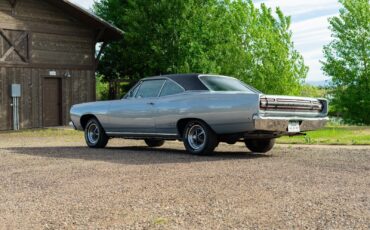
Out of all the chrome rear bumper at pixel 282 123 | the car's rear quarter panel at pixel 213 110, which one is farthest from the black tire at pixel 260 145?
the car's rear quarter panel at pixel 213 110

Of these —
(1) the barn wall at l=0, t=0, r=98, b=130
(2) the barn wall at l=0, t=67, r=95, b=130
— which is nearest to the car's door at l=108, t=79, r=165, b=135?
(2) the barn wall at l=0, t=67, r=95, b=130

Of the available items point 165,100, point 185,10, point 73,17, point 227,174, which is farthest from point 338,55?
point 227,174

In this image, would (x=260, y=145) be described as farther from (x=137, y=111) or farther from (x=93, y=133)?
(x=93, y=133)

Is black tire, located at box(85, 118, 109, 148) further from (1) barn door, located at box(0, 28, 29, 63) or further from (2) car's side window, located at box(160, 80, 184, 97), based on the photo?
(1) barn door, located at box(0, 28, 29, 63)

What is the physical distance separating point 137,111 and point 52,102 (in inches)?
564

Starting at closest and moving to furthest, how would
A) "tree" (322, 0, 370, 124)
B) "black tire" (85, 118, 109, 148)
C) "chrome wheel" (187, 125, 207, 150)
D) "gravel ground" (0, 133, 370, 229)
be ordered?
"gravel ground" (0, 133, 370, 229) < "chrome wheel" (187, 125, 207, 150) < "black tire" (85, 118, 109, 148) < "tree" (322, 0, 370, 124)

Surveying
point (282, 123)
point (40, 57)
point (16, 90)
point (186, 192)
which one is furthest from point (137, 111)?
point (40, 57)

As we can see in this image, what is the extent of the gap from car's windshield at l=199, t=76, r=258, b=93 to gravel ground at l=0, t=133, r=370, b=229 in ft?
4.61

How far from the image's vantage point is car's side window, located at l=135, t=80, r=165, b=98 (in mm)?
12543

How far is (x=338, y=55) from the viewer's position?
4341 centimetres

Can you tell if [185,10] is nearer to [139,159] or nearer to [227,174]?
[139,159]

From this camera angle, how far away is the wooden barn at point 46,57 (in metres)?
24.4

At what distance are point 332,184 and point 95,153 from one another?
6.16m

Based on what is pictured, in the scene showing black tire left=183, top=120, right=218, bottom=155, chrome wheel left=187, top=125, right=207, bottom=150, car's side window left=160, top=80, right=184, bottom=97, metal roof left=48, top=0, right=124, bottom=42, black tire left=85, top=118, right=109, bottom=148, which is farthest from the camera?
metal roof left=48, top=0, right=124, bottom=42
